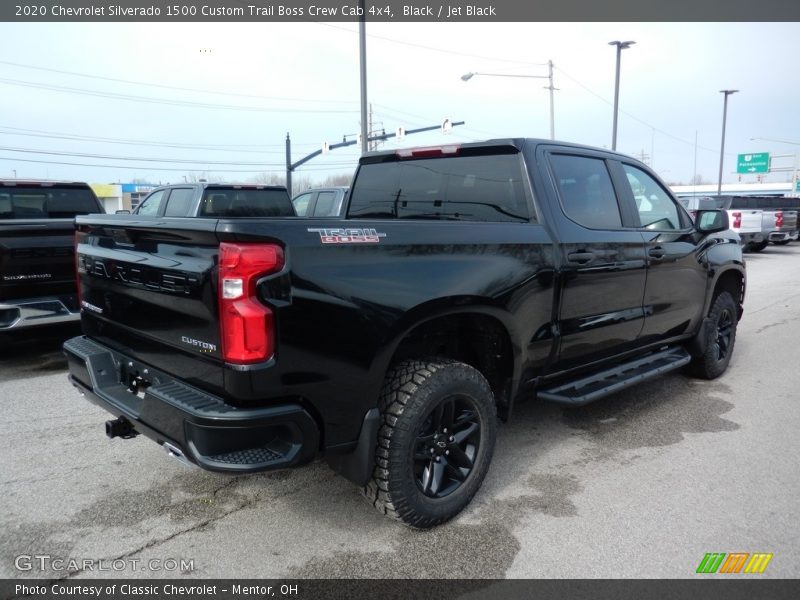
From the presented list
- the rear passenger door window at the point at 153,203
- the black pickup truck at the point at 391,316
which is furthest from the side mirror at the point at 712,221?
the rear passenger door window at the point at 153,203

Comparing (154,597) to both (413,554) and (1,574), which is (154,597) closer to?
(1,574)

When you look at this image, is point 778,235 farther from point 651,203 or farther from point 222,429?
point 222,429

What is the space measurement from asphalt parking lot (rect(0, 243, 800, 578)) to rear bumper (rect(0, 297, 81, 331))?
0.85 m

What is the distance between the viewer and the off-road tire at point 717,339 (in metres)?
5.36

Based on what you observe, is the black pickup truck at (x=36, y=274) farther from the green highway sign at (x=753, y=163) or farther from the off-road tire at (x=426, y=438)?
the green highway sign at (x=753, y=163)

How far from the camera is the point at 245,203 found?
32.4ft

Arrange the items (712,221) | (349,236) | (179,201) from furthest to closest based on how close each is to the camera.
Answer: (179,201), (712,221), (349,236)

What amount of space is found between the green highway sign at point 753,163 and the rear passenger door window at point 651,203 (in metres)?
70.0

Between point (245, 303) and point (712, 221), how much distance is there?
163 inches

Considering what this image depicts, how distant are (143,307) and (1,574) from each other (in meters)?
1.28

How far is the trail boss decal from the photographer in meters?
2.49

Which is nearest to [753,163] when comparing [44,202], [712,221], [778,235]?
[778,235]

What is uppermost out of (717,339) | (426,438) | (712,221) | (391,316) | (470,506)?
(712,221)

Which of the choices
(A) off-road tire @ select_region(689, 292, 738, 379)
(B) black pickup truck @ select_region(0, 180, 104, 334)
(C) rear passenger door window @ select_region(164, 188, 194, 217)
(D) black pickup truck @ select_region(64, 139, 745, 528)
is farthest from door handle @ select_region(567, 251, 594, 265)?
(C) rear passenger door window @ select_region(164, 188, 194, 217)
